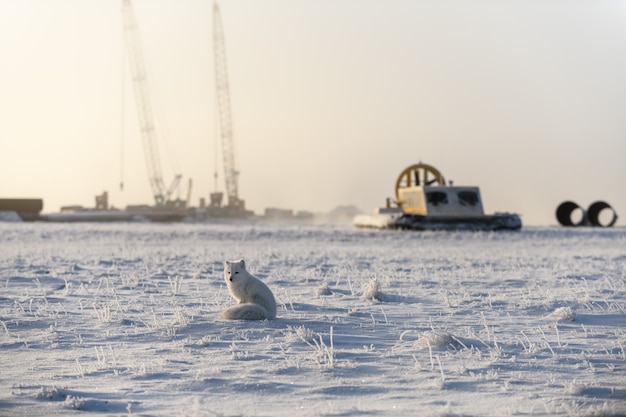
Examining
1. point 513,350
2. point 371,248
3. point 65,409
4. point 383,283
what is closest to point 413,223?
point 371,248

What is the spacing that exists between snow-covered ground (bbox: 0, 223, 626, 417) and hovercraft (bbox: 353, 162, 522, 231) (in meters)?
25.5

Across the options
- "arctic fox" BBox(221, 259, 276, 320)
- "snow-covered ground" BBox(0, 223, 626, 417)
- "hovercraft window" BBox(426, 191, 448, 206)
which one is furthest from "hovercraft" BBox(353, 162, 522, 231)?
"arctic fox" BBox(221, 259, 276, 320)

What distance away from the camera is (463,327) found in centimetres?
980

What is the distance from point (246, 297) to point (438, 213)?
3479cm

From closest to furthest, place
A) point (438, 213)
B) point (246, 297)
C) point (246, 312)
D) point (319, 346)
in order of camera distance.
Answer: point (319, 346)
point (246, 312)
point (246, 297)
point (438, 213)

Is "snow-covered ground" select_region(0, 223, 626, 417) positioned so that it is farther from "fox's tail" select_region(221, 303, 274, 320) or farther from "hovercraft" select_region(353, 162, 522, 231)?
"hovercraft" select_region(353, 162, 522, 231)

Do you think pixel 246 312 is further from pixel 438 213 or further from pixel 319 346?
pixel 438 213

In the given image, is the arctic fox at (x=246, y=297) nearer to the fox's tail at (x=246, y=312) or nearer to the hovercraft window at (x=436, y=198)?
the fox's tail at (x=246, y=312)

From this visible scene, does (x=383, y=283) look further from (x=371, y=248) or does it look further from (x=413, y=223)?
(x=413, y=223)

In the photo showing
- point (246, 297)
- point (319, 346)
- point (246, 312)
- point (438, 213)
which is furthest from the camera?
point (438, 213)

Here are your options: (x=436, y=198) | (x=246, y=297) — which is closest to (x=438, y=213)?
(x=436, y=198)

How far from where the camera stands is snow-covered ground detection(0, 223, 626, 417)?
623 centimetres

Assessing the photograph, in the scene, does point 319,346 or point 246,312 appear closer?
point 319,346

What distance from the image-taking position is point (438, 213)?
4403 centimetres
